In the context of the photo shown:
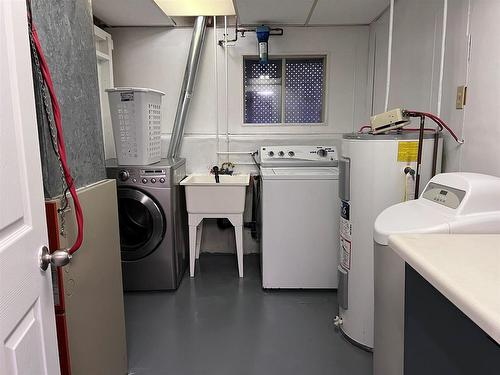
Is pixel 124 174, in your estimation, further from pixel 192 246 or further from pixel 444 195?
pixel 444 195

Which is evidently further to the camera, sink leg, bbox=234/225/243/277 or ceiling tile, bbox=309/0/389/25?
sink leg, bbox=234/225/243/277

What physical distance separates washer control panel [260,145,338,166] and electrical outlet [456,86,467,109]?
1.55 m

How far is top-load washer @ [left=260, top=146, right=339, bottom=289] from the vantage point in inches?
109

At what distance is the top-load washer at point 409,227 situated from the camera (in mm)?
1338

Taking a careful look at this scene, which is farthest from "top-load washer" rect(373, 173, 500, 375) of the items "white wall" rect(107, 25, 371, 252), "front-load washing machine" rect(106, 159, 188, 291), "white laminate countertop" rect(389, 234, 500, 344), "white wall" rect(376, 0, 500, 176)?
"white wall" rect(107, 25, 371, 252)

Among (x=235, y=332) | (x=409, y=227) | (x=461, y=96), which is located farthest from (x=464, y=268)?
(x=235, y=332)

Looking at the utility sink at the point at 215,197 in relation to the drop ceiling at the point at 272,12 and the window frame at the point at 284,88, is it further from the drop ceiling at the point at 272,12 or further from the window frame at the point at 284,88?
the drop ceiling at the point at 272,12

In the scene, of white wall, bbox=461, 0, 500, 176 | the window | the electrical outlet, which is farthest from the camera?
the window

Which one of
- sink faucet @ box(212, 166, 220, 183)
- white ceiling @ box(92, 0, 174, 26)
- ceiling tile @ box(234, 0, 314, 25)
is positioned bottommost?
sink faucet @ box(212, 166, 220, 183)

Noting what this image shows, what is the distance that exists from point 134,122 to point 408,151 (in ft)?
6.29

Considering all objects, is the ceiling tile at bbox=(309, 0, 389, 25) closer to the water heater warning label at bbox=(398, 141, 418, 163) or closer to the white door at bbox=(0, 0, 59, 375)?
the water heater warning label at bbox=(398, 141, 418, 163)

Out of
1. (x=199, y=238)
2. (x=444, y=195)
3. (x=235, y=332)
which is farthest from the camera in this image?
(x=199, y=238)

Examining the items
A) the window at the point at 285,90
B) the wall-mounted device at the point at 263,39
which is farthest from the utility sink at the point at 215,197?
the wall-mounted device at the point at 263,39

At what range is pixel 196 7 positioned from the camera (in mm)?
3076
